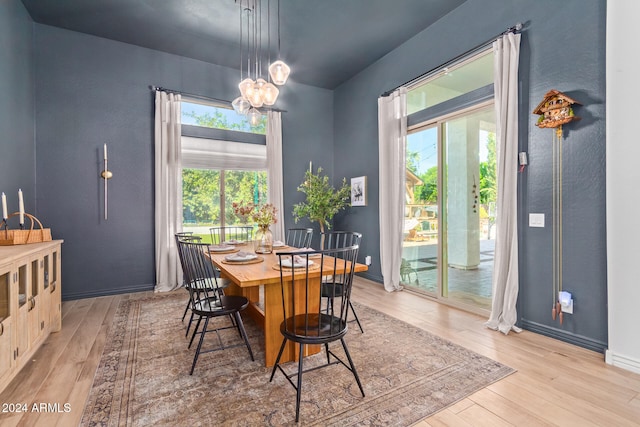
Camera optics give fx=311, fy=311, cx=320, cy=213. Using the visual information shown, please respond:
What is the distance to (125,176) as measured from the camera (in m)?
4.21

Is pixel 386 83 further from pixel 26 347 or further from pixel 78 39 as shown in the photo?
pixel 26 347

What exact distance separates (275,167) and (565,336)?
4.14 meters

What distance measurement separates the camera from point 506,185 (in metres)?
2.91

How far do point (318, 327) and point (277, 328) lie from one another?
584 mm

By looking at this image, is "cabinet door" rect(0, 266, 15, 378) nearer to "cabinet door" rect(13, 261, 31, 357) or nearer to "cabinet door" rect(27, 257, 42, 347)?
"cabinet door" rect(13, 261, 31, 357)

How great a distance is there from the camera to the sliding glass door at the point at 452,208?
343cm

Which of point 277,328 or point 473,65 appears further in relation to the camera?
point 473,65

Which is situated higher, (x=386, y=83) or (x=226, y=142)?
(x=386, y=83)

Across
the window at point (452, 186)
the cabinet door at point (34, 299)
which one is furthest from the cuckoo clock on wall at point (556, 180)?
the cabinet door at point (34, 299)

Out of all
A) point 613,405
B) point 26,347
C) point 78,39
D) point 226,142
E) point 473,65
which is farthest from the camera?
point 226,142

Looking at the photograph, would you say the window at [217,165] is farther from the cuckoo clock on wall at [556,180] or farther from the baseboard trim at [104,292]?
the cuckoo clock on wall at [556,180]

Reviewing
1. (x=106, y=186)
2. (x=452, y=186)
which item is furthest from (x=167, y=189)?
(x=452, y=186)

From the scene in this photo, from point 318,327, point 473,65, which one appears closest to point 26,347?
point 318,327

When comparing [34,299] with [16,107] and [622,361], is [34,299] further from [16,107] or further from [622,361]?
[622,361]
